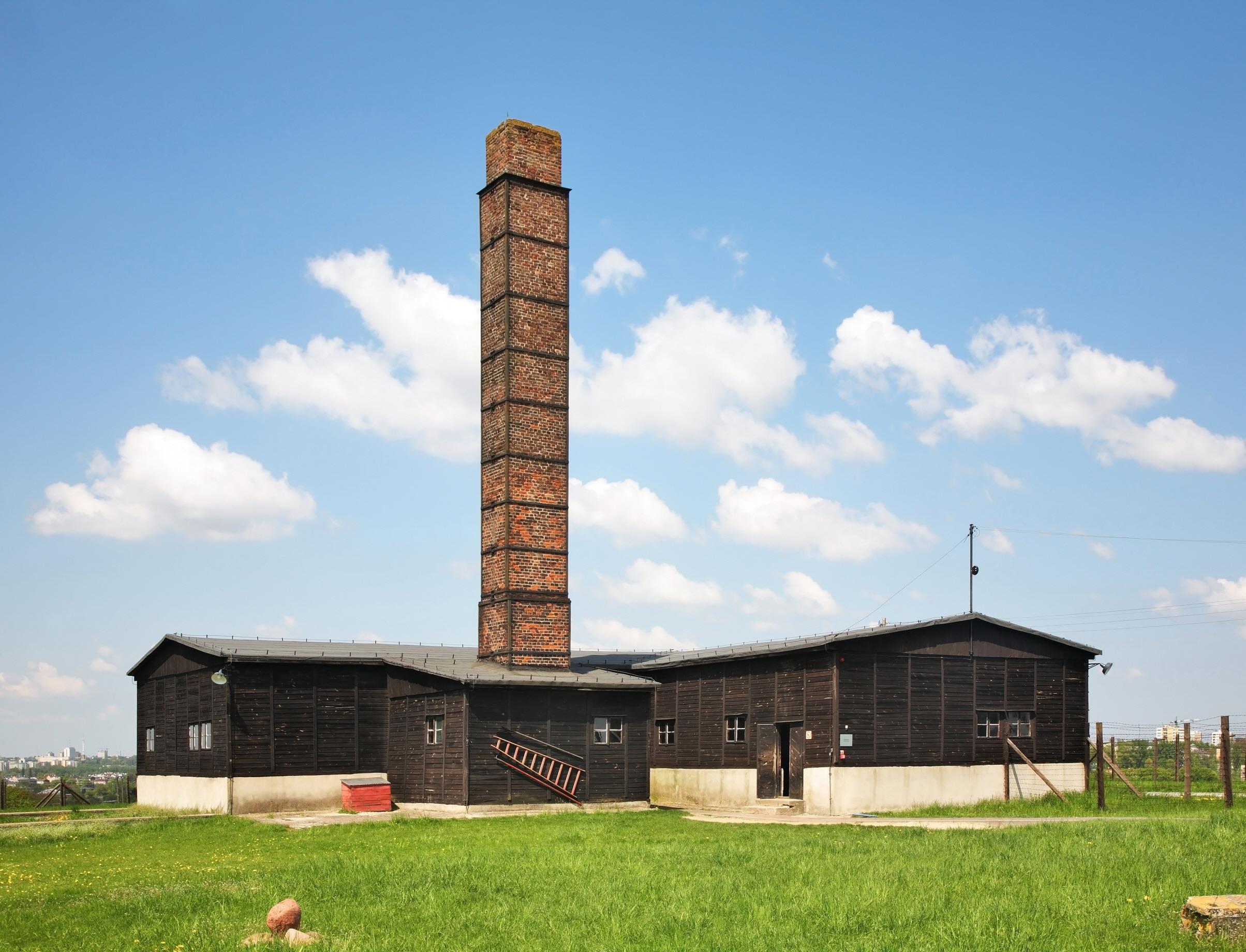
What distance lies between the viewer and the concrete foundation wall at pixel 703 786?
35.9 meters

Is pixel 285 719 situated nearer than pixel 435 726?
No

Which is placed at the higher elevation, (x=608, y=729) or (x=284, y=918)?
(x=284, y=918)

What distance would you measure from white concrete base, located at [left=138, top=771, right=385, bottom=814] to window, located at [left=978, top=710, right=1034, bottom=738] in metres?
17.7

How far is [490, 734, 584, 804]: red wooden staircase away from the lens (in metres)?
33.4

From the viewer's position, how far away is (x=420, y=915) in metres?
15.7

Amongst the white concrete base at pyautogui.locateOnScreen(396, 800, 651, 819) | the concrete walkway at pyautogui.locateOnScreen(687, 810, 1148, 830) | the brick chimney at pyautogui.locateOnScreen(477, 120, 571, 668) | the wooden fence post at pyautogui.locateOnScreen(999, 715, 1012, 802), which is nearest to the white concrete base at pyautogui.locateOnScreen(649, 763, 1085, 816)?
the wooden fence post at pyautogui.locateOnScreen(999, 715, 1012, 802)

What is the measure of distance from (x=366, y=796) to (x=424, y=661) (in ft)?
13.7

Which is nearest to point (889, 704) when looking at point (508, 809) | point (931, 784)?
point (931, 784)

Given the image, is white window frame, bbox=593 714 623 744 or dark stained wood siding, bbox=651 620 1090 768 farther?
white window frame, bbox=593 714 623 744

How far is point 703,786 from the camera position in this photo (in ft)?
124

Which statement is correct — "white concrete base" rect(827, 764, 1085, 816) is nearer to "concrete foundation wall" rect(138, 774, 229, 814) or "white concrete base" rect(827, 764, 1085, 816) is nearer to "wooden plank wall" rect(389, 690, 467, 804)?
"wooden plank wall" rect(389, 690, 467, 804)

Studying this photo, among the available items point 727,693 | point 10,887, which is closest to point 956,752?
point 727,693

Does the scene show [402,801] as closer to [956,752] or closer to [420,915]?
Result: [956,752]

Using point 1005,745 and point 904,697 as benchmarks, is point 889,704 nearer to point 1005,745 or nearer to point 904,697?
point 904,697
